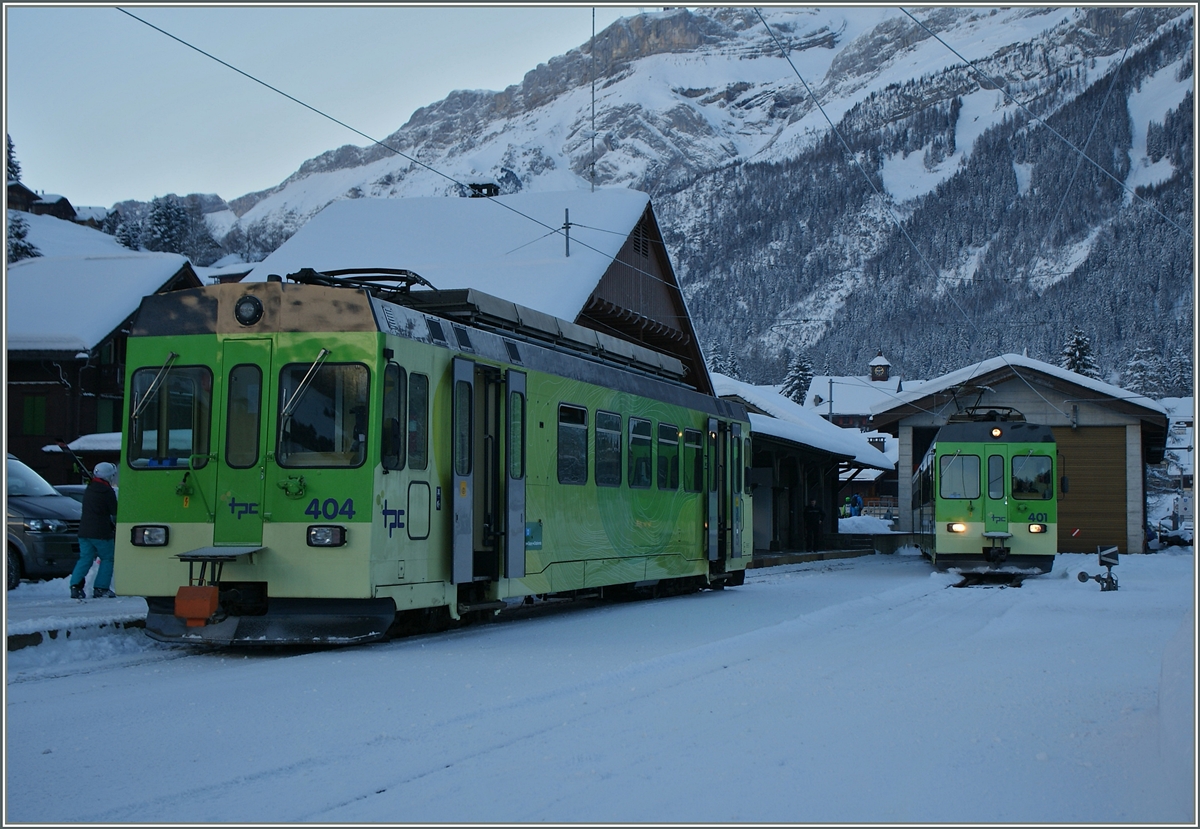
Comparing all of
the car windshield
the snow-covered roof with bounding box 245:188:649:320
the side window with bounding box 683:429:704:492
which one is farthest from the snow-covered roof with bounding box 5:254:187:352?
the side window with bounding box 683:429:704:492

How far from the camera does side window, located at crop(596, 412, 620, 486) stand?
46.5ft

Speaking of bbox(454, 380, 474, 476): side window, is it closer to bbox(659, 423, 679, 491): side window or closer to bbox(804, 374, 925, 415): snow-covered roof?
bbox(659, 423, 679, 491): side window

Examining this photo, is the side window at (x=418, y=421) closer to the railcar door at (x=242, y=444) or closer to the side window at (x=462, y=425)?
the side window at (x=462, y=425)

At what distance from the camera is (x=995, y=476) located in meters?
23.0

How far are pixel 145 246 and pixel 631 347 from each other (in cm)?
9365

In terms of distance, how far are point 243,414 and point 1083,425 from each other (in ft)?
92.0

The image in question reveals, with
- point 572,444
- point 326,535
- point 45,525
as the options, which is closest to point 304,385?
point 326,535

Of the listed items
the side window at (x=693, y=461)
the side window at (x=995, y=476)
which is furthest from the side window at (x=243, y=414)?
the side window at (x=995, y=476)

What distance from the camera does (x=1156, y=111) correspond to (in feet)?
636

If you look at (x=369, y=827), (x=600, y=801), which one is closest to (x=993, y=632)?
(x=600, y=801)

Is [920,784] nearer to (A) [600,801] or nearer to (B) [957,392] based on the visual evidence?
(A) [600,801]

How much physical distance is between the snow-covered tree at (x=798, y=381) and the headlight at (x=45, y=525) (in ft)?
399

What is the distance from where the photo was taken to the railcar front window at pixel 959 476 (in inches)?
908

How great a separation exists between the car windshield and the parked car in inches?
0.7
